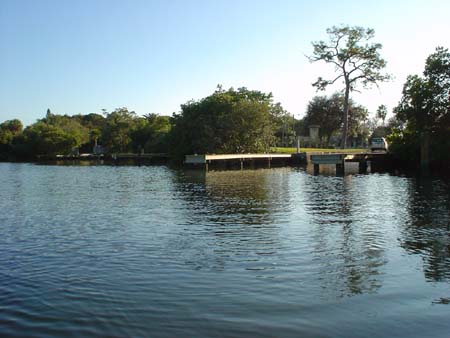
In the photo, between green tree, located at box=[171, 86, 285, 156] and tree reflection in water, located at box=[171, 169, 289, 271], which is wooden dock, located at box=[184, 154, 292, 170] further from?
tree reflection in water, located at box=[171, 169, 289, 271]

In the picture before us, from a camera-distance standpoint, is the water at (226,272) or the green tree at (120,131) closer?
the water at (226,272)

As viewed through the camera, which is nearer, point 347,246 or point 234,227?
point 347,246

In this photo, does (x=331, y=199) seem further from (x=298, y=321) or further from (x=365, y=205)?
(x=298, y=321)

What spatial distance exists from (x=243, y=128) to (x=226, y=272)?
56.9 meters

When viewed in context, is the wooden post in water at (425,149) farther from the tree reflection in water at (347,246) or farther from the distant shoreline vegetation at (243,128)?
the tree reflection in water at (347,246)

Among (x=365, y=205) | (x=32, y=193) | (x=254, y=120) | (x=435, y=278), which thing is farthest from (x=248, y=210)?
(x=254, y=120)

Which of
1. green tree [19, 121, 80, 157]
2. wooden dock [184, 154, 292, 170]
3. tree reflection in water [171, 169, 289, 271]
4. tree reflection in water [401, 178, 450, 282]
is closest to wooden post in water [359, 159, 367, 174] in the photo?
wooden dock [184, 154, 292, 170]

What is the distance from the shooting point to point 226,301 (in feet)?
28.5

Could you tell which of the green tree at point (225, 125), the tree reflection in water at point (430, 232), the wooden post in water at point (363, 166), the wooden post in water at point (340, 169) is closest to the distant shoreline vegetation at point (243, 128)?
the green tree at point (225, 125)

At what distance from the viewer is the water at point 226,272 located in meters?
7.70

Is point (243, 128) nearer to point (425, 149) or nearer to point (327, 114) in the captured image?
point (425, 149)

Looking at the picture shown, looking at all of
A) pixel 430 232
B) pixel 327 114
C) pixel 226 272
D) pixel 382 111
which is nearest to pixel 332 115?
pixel 327 114

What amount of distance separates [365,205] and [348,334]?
15.7 meters

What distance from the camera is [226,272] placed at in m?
10.6
